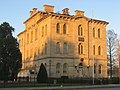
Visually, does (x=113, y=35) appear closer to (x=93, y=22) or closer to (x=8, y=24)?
(x=93, y=22)

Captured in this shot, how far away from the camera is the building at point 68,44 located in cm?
6234

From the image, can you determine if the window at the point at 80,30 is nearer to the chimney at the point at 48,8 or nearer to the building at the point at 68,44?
the building at the point at 68,44

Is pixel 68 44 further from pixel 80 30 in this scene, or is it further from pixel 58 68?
pixel 58 68

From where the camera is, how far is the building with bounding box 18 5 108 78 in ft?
205

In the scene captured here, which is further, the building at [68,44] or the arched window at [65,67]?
the arched window at [65,67]

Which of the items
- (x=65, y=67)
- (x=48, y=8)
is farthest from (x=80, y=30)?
(x=65, y=67)

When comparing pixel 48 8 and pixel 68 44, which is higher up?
pixel 48 8

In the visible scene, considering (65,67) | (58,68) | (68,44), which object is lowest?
(58,68)

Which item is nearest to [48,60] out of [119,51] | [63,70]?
[63,70]

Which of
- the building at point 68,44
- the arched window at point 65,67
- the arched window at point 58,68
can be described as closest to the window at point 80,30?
the building at point 68,44

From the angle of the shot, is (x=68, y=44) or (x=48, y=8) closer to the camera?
(x=68, y=44)

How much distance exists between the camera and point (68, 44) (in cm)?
6462

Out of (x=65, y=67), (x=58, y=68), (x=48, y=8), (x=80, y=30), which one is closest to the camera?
(x=58, y=68)

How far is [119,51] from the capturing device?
265ft
